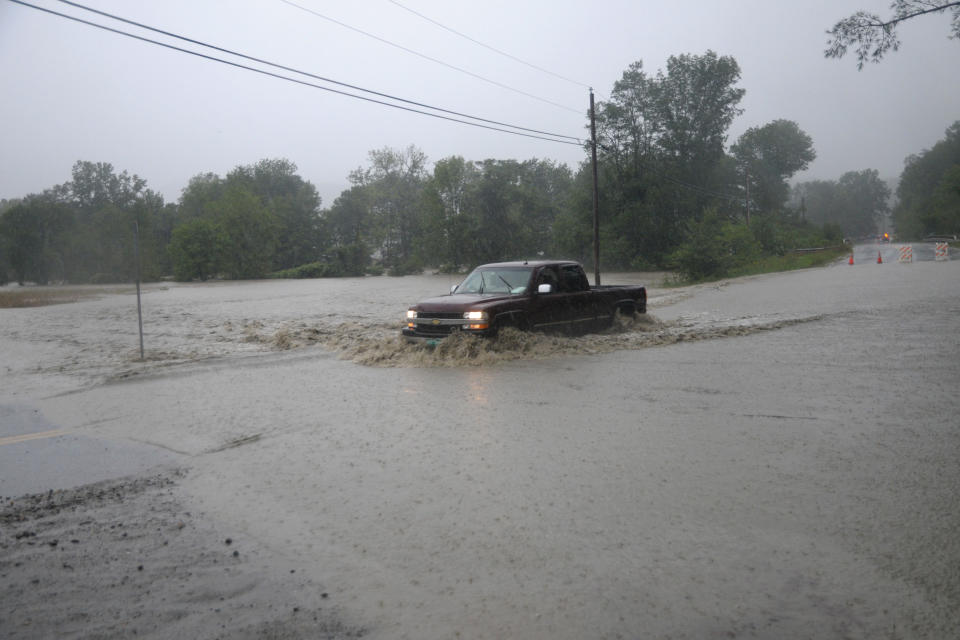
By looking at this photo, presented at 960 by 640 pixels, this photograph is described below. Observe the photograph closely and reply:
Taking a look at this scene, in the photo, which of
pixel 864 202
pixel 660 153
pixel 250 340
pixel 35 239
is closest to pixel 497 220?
pixel 660 153

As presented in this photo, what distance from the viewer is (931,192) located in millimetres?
118688

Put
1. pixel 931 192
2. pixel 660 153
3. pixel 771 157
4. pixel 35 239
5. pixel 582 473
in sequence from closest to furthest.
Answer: pixel 582 473, pixel 35 239, pixel 660 153, pixel 771 157, pixel 931 192

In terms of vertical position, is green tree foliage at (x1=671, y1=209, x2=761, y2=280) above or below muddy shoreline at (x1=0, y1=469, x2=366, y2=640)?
above

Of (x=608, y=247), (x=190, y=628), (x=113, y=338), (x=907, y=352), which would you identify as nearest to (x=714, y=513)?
(x=190, y=628)

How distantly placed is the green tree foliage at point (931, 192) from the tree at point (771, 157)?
63.7 ft

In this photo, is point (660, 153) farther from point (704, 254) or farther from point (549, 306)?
point (549, 306)

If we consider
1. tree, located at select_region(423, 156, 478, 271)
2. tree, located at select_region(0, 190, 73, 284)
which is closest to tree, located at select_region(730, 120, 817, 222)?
tree, located at select_region(423, 156, 478, 271)

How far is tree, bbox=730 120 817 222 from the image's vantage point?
3954 inches

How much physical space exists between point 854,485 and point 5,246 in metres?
61.7

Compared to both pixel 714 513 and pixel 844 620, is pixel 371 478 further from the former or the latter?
pixel 844 620

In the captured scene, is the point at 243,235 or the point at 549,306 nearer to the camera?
the point at 549,306

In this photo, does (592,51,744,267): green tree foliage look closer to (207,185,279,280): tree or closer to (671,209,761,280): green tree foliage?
(671,209,761,280): green tree foliage

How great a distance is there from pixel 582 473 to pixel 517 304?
20.1 feet

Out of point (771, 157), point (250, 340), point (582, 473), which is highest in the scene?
point (771, 157)
